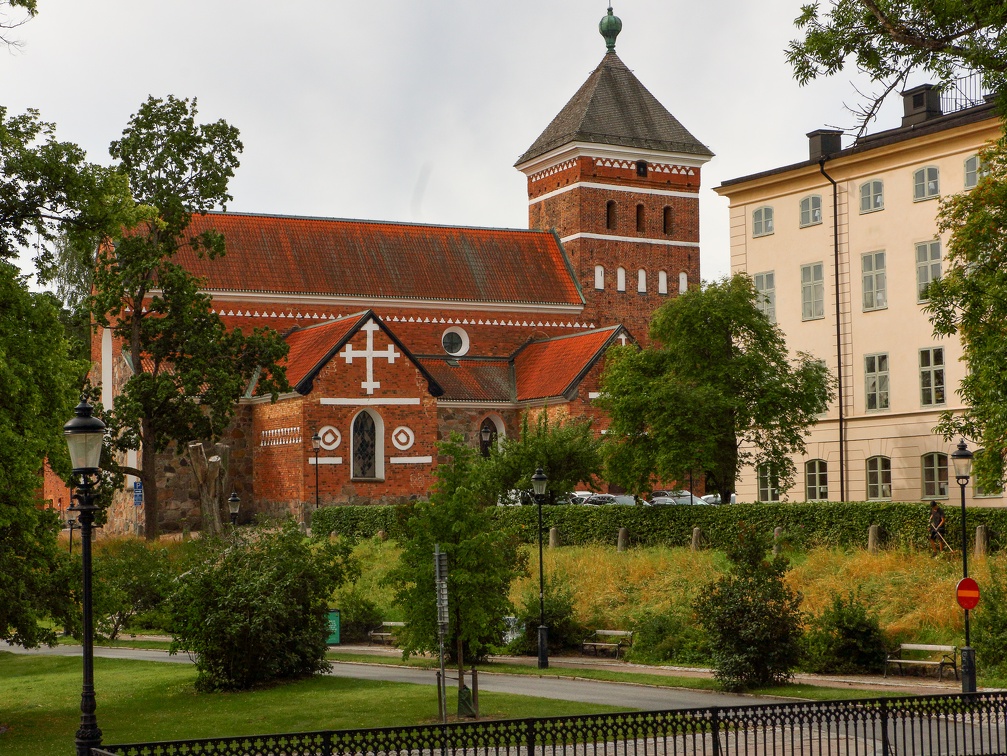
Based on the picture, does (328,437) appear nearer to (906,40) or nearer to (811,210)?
(811,210)

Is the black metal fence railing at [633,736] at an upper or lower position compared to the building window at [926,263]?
lower

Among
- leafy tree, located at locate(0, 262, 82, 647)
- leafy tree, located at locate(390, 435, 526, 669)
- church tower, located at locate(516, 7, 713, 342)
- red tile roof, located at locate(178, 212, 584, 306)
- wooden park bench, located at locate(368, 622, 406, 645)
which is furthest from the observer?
church tower, located at locate(516, 7, 713, 342)

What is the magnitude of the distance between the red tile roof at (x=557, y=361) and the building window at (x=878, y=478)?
1642 cm

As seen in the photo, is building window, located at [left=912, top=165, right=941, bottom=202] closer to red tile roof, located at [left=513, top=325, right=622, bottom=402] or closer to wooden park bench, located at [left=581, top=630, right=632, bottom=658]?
wooden park bench, located at [left=581, top=630, right=632, bottom=658]

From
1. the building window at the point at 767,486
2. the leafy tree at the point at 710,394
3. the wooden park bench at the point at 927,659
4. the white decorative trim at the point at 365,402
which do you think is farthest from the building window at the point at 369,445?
the wooden park bench at the point at 927,659

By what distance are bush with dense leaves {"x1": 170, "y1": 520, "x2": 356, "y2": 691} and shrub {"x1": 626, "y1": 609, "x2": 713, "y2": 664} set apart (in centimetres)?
615

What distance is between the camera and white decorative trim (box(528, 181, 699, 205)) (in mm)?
64812

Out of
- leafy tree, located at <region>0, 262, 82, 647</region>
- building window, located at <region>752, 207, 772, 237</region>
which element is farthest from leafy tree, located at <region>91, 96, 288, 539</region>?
leafy tree, located at <region>0, 262, 82, 647</region>

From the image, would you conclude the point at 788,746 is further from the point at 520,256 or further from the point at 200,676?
the point at 520,256

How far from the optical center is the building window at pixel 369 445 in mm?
52406

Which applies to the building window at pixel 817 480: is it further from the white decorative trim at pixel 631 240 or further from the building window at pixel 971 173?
the white decorative trim at pixel 631 240

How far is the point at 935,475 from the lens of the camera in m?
38.4

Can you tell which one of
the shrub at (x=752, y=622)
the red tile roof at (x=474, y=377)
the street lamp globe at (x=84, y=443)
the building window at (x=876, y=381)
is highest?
the red tile roof at (x=474, y=377)

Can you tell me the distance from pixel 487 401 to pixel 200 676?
34486mm
